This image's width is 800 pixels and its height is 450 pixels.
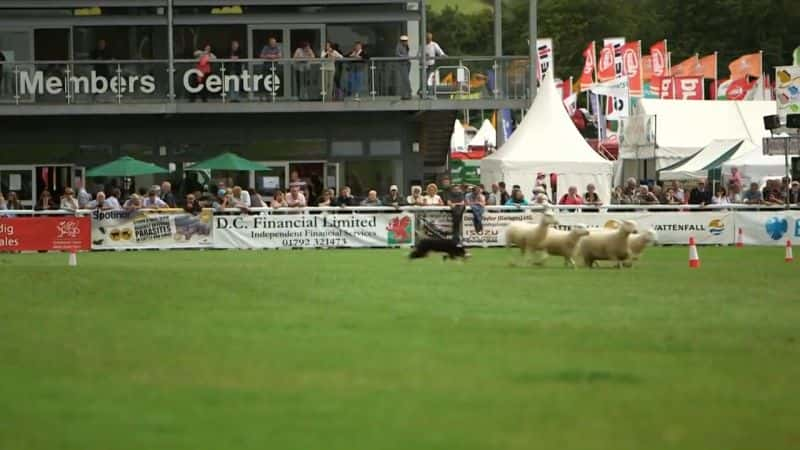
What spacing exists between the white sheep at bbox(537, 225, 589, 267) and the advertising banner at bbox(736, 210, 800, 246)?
12816 millimetres

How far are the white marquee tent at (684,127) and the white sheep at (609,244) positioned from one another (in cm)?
3266

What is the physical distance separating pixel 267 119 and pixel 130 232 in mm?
10769

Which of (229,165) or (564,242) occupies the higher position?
(229,165)

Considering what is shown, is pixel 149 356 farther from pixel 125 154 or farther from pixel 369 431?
pixel 125 154

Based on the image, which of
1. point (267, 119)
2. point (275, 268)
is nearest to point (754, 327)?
point (275, 268)

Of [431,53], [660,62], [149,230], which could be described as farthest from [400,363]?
[660,62]

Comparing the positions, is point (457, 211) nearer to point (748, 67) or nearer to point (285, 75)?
point (285, 75)

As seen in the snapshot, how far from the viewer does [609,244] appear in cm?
2881

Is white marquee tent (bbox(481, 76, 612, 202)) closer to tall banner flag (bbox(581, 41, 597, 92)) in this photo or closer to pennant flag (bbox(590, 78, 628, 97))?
pennant flag (bbox(590, 78, 628, 97))

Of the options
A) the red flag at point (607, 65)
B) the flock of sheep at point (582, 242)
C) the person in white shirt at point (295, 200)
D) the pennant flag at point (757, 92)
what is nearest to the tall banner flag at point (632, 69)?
the red flag at point (607, 65)

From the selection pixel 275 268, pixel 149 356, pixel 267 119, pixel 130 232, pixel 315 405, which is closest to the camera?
pixel 315 405

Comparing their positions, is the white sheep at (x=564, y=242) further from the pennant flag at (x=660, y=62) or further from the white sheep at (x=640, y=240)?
the pennant flag at (x=660, y=62)

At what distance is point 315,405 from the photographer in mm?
11750

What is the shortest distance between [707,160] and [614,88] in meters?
18.3
